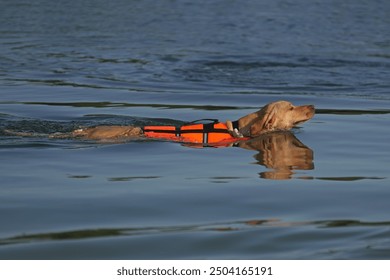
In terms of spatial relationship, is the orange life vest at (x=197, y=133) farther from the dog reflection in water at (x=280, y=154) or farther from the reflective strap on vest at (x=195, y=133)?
the dog reflection in water at (x=280, y=154)

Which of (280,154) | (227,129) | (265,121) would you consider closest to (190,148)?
(227,129)

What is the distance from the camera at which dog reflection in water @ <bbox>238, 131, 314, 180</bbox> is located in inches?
425

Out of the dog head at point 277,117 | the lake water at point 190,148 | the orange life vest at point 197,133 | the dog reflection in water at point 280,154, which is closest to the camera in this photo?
the lake water at point 190,148

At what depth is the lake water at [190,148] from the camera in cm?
788

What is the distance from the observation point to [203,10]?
97.9ft

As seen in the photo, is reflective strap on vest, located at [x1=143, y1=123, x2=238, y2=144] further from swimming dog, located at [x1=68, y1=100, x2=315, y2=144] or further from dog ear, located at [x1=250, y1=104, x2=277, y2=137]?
dog ear, located at [x1=250, y1=104, x2=277, y2=137]

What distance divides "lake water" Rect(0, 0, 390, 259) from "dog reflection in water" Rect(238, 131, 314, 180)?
3cm

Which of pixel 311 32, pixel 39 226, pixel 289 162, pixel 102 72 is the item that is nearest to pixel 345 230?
pixel 39 226

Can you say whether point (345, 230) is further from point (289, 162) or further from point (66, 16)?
point (66, 16)

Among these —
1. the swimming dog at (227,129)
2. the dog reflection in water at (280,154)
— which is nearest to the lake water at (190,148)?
the dog reflection in water at (280,154)

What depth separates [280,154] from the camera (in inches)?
467

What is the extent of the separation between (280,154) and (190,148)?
1143 millimetres

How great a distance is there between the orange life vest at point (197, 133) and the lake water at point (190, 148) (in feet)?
0.59
